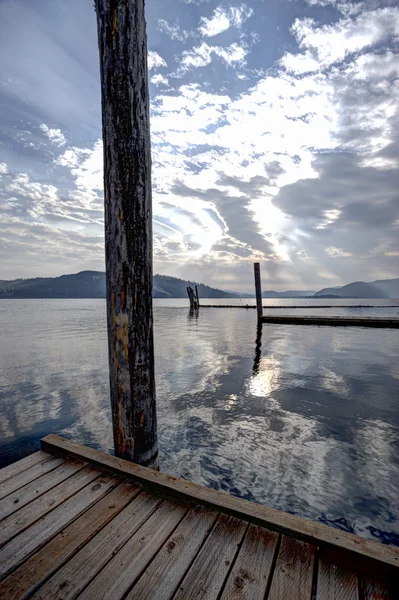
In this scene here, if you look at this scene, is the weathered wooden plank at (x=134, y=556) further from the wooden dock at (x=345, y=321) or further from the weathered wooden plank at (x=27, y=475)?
the wooden dock at (x=345, y=321)

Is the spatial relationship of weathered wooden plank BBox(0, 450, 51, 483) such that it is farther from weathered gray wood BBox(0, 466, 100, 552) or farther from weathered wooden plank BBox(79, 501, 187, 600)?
weathered wooden plank BBox(79, 501, 187, 600)

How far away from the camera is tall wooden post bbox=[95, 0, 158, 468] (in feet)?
8.82

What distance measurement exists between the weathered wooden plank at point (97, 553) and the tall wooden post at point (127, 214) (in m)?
0.72

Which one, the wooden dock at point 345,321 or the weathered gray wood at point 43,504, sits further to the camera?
the wooden dock at point 345,321

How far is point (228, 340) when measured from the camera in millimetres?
16375

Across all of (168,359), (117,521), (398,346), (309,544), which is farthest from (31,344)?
(398,346)

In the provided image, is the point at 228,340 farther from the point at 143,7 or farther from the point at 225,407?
the point at 143,7

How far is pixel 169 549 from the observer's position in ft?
6.40

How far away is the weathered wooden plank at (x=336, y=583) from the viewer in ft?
5.37

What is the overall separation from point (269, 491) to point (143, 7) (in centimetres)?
556

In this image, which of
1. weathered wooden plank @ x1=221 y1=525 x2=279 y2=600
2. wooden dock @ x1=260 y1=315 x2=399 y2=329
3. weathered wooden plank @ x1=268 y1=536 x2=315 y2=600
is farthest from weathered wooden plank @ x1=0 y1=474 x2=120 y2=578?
wooden dock @ x1=260 y1=315 x2=399 y2=329

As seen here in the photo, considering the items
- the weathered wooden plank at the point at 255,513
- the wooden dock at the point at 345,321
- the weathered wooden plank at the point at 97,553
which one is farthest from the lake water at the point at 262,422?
the wooden dock at the point at 345,321

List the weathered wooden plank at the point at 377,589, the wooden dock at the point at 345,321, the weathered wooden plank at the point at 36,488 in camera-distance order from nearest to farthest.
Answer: the weathered wooden plank at the point at 377,589
the weathered wooden plank at the point at 36,488
the wooden dock at the point at 345,321

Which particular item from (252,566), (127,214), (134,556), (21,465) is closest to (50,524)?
(134,556)
